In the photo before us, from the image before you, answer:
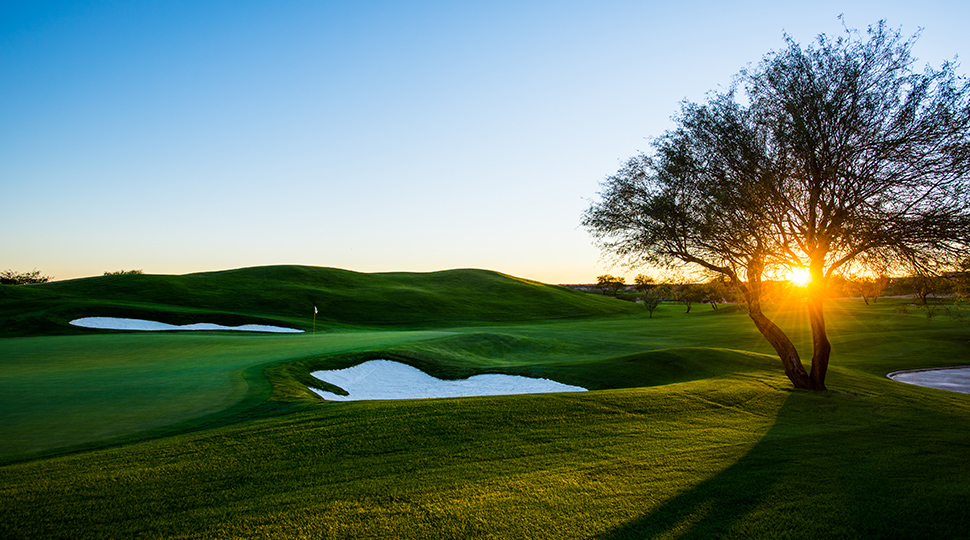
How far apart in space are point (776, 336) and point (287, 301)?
179 ft

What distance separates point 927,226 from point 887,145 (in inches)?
93.9

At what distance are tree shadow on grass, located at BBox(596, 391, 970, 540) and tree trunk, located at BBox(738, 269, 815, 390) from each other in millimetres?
6721

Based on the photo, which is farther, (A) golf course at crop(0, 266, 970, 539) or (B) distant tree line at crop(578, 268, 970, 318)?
(B) distant tree line at crop(578, 268, 970, 318)

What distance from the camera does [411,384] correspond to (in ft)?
66.1

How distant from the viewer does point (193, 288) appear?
60.6m

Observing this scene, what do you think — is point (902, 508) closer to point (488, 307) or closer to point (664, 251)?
point (664, 251)

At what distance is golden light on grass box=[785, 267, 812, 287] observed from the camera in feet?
52.1

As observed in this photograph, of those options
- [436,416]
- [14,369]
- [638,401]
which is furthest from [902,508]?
[14,369]

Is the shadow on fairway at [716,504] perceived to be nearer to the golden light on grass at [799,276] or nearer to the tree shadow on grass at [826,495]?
the tree shadow on grass at [826,495]

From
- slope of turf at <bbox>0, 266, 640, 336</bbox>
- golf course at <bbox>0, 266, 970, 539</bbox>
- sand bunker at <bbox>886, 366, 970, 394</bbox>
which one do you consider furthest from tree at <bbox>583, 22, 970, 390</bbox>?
slope of turf at <bbox>0, 266, 640, 336</bbox>

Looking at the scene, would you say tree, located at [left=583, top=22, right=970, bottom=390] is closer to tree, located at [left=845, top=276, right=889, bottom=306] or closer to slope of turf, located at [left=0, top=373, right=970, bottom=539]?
tree, located at [left=845, top=276, right=889, bottom=306]

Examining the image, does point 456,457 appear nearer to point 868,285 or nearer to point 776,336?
point 776,336

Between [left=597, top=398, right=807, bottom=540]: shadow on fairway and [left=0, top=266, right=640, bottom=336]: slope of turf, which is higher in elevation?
[left=0, top=266, right=640, bottom=336]: slope of turf

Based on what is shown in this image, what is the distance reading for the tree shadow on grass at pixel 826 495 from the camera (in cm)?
560
